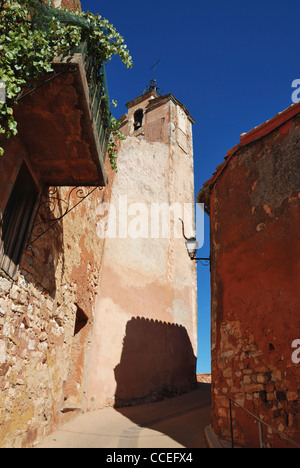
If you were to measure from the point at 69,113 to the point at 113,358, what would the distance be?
702 centimetres

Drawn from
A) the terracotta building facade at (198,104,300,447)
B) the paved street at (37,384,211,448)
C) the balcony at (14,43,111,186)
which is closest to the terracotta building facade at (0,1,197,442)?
the balcony at (14,43,111,186)

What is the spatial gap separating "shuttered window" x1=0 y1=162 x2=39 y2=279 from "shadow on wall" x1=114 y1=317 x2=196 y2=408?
588cm

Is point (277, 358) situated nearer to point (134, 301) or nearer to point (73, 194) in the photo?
point (73, 194)

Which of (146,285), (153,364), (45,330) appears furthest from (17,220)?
(153,364)

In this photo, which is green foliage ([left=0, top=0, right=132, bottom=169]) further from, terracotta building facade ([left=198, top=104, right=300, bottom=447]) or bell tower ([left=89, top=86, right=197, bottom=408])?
bell tower ([left=89, top=86, right=197, bottom=408])

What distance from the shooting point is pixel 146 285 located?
11.4m

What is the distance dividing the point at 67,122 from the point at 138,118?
17157mm

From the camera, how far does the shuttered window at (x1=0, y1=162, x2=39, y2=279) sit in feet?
13.4

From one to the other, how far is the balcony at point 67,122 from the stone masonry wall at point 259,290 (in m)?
2.80

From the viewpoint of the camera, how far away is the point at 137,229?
11.9 m

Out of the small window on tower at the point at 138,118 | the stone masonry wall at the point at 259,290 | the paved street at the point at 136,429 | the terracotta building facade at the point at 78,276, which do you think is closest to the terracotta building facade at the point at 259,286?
the stone masonry wall at the point at 259,290

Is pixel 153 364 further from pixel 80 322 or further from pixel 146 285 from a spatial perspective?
pixel 80 322

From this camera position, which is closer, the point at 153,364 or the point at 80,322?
the point at 80,322

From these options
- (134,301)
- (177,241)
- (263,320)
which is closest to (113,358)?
(134,301)
